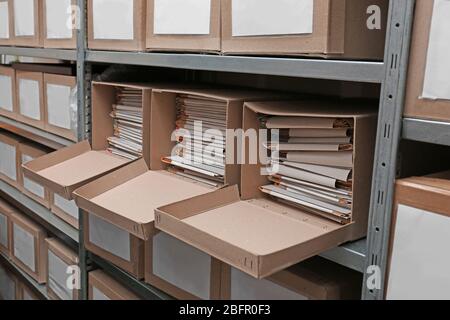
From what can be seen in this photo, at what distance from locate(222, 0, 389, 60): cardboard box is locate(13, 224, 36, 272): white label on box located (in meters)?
1.61

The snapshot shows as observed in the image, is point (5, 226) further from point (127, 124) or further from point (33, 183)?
point (127, 124)

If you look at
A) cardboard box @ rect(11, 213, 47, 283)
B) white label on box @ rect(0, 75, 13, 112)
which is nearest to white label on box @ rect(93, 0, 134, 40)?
white label on box @ rect(0, 75, 13, 112)

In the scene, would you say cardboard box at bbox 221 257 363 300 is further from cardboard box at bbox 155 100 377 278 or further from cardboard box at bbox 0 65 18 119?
cardboard box at bbox 0 65 18 119

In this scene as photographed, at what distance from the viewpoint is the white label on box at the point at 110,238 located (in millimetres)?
1570

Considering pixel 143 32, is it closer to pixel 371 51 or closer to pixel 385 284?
pixel 371 51

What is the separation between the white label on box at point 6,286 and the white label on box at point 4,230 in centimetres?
27

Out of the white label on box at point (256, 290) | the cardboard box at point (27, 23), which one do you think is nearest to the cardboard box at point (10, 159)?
the cardboard box at point (27, 23)

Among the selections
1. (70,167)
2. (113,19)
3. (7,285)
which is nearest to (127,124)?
(70,167)

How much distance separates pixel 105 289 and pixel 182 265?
44 cm

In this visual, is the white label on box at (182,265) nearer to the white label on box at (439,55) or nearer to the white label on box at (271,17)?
the white label on box at (271,17)

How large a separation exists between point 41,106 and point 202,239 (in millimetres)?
1272

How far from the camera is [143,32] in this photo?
134 cm

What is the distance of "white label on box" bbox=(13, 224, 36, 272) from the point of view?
2.19m
